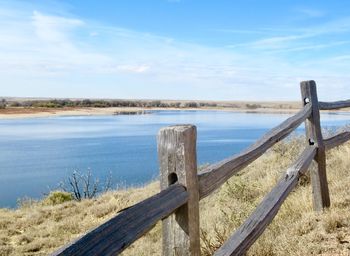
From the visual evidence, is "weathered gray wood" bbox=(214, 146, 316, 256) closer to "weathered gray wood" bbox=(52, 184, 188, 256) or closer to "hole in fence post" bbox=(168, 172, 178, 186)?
"hole in fence post" bbox=(168, 172, 178, 186)

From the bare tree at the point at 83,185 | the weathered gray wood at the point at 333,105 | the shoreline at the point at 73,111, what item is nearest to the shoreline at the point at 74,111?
the shoreline at the point at 73,111

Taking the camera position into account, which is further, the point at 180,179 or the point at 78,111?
the point at 78,111

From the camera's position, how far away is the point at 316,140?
18.9 feet

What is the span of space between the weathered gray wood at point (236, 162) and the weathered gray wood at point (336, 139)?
0.90 meters

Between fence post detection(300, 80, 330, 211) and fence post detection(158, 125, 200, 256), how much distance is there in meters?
3.28

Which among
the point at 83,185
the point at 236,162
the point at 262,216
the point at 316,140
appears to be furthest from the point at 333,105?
the point at 83,185

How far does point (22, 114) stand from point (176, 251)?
111829mm

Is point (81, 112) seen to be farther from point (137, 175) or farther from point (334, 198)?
point (334, 198)

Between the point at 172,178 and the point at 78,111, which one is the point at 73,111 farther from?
the point at 172,178

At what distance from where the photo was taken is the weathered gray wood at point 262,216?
11.0 ft

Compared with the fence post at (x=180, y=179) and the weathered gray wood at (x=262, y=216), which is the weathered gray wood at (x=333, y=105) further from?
the fence post at (x=180, y=179)

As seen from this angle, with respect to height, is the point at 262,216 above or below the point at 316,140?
below

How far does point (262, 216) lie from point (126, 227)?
207 centimetres

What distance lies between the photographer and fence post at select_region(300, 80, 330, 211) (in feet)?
18.6
